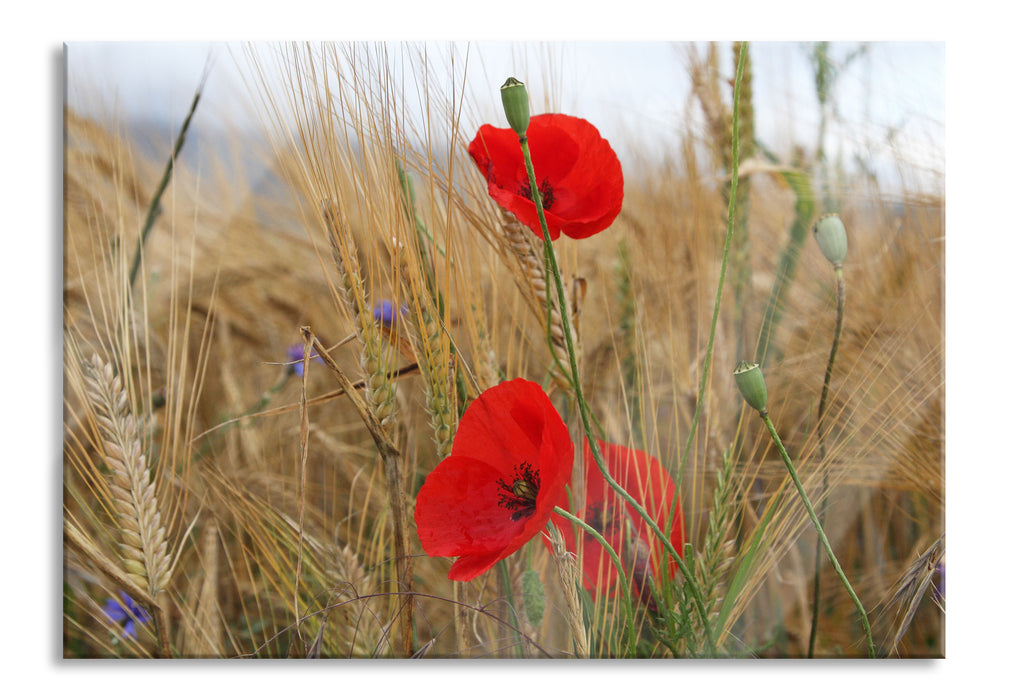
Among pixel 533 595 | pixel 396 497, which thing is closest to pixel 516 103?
pixel 396 497

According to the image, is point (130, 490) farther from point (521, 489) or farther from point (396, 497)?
point (521, 489)

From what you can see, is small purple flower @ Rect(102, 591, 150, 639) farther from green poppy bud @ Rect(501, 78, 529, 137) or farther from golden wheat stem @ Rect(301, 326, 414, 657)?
green poppy bud @ Rect(501, 78, 529, 137)

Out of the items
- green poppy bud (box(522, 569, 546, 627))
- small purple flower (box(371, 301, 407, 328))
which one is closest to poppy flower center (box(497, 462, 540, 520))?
green poppy bud (box(522, 569, 546, 627))

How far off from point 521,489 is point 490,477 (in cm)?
5

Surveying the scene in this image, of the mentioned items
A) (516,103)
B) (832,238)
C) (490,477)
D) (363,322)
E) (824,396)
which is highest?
(516,103)

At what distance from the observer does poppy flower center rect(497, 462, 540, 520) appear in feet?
4.53

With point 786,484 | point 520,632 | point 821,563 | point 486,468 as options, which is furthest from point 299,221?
point 821,563

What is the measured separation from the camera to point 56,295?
1.51 m

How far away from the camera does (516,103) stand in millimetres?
1175

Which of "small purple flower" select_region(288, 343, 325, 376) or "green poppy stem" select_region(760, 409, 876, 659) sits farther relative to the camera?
"small purple flower" select_region(288, 343, 325, 376)

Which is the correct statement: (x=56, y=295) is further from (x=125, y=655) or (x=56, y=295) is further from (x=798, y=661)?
(x=798, y=661)

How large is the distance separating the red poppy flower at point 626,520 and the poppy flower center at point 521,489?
0.09 m

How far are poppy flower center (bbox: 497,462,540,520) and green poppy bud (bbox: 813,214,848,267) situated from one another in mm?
556

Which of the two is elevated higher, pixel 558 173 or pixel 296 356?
pixel 558 173
